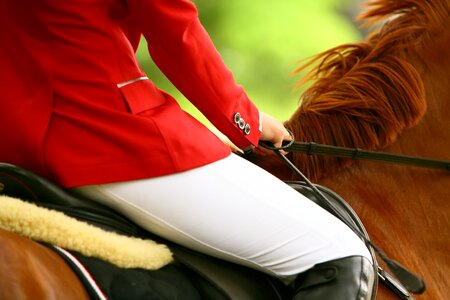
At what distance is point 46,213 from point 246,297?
0.46 metres

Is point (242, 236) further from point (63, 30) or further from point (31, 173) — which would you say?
point (63, 30)

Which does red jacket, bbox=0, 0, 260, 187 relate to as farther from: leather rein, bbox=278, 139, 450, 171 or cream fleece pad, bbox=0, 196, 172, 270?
leather rein, bbox=278, 139, 450, 171

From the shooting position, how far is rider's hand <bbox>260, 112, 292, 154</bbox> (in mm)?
1939

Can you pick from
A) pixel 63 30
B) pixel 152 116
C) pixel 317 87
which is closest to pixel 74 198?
pixel 152 116

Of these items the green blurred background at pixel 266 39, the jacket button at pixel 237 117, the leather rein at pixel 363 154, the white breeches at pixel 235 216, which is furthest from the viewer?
the green blurred background at pixel 266 39

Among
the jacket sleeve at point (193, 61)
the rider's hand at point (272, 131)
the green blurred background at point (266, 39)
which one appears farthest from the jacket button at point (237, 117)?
the green blurred background at point (266, 39)

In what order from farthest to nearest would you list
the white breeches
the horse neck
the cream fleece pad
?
the horse neck → the white breeches → the cream fleece pad

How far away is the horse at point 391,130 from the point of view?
218 cm

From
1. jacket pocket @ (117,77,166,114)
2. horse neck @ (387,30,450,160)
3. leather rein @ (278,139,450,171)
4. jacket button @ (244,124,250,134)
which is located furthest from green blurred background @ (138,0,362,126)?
jacket pocket @ (117,77,166,114)

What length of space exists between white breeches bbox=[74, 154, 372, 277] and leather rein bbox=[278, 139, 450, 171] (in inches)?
14.1

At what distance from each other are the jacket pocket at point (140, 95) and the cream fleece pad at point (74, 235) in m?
0.25

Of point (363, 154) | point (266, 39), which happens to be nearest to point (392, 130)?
point (363, 154)

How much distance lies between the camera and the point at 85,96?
1620 millimetres

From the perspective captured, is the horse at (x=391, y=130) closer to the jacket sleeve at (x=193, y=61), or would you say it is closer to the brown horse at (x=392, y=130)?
the brown horse at (x=392, y=130)
